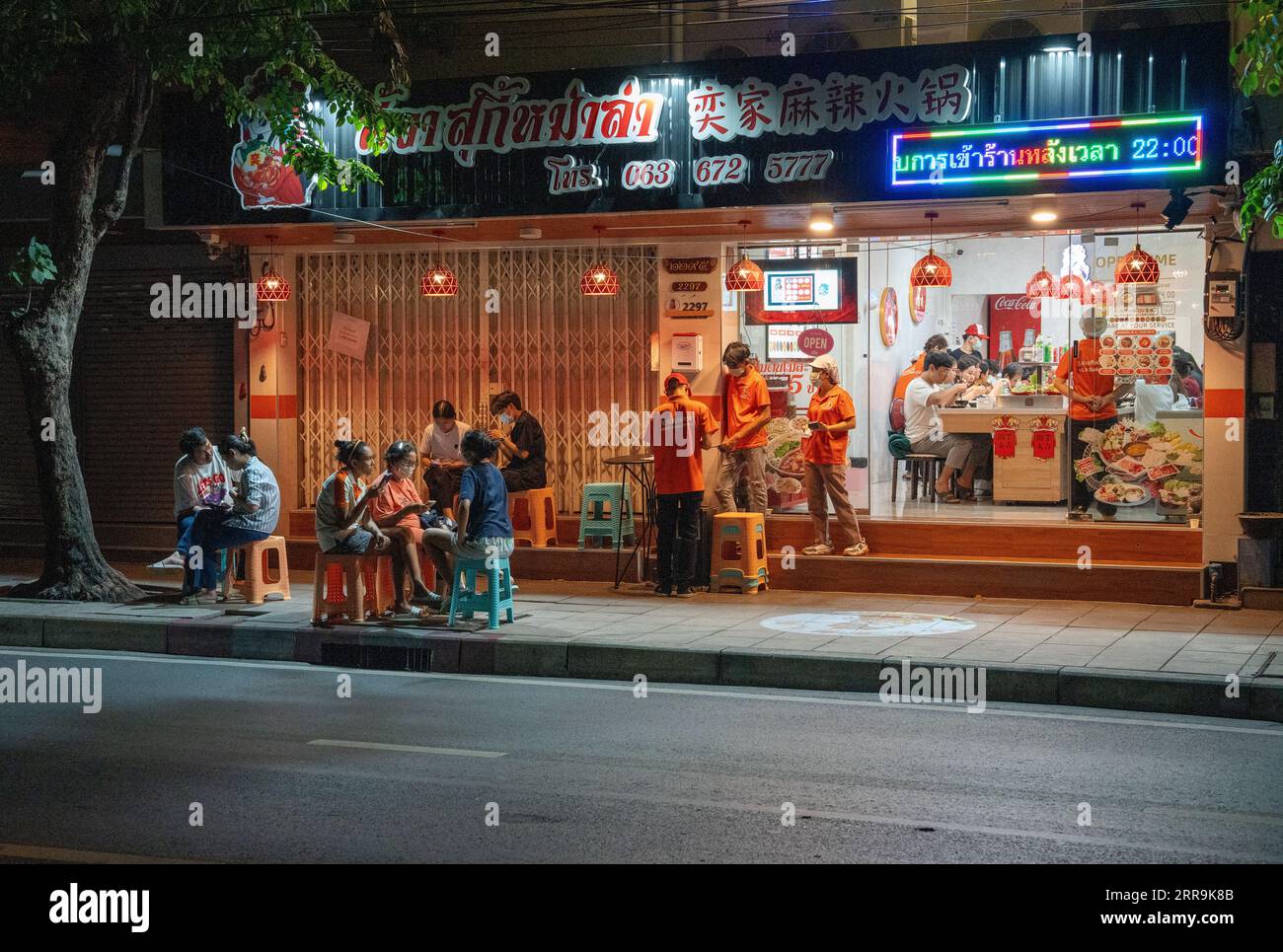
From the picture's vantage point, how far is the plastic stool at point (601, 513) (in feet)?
51.8

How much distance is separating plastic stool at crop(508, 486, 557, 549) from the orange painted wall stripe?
6739 millimetres

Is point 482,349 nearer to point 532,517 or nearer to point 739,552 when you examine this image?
point 532,517

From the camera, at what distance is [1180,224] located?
1386cm

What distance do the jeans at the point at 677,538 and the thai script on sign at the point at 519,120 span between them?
359cm

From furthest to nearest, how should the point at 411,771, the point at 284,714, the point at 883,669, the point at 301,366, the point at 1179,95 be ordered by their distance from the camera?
1. the point at 301,366
2. the point at 1179,95
3. the point at 883,669
4. the point at 284,714
5. the point at 411,771

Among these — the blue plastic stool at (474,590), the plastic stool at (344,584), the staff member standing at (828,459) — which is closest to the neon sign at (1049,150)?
the staff member standing at (828,459)

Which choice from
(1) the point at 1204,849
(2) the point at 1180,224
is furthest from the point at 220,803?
(2) the point at 1180,224

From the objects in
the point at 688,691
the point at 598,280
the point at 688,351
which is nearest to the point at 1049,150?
the point at 688,351

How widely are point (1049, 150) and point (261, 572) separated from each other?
8.16 meters

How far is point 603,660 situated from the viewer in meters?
11.1

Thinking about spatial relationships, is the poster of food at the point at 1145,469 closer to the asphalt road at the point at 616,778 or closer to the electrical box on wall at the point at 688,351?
the electrical box on wall at the point at 688,351

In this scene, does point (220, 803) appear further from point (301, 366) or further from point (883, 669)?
point (301, 366)

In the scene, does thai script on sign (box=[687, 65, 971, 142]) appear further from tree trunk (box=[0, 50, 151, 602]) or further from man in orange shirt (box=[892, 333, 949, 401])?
tree trunk (box=[0, 50, 151, 602])

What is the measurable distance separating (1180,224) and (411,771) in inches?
378
